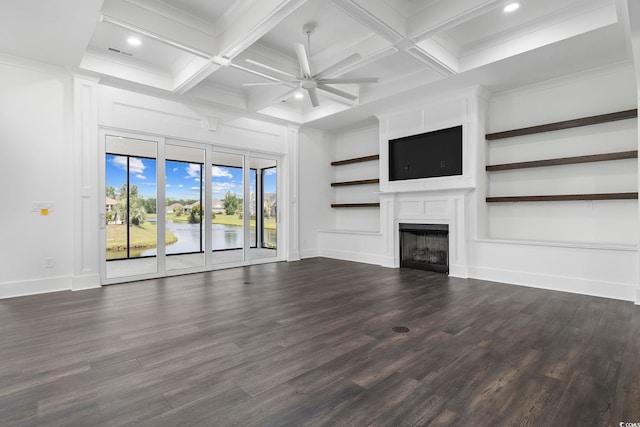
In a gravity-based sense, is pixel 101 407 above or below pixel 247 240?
below

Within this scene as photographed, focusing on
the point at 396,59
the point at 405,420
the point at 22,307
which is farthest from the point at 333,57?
the point at 22,307

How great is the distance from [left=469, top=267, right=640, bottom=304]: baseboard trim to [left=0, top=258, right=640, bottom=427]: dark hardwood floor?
222 mm

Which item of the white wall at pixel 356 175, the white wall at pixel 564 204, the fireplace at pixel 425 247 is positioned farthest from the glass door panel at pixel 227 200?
the white wall at pixel 564 204

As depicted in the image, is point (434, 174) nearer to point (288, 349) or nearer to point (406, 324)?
point (406, 324)

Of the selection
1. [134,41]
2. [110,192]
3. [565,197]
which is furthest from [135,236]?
[565,197]

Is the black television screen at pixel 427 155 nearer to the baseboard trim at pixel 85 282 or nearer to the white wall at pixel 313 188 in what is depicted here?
the white wall at pixel 313 188

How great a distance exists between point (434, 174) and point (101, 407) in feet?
18.7

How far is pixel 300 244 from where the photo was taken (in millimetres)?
7871

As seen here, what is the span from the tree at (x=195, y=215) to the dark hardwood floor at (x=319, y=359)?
105 inches

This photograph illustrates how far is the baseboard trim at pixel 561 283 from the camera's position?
4.15 m

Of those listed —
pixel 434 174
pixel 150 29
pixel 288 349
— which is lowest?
pixel 288 349

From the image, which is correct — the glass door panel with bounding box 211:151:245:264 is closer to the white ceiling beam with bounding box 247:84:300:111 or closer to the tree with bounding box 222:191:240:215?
the tree with bounding box 222:191:240:215

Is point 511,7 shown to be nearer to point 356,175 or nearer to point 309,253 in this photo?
point 356,175

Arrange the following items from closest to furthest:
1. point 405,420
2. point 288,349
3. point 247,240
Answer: point 405,420 < point 288,349 < point 247,240
